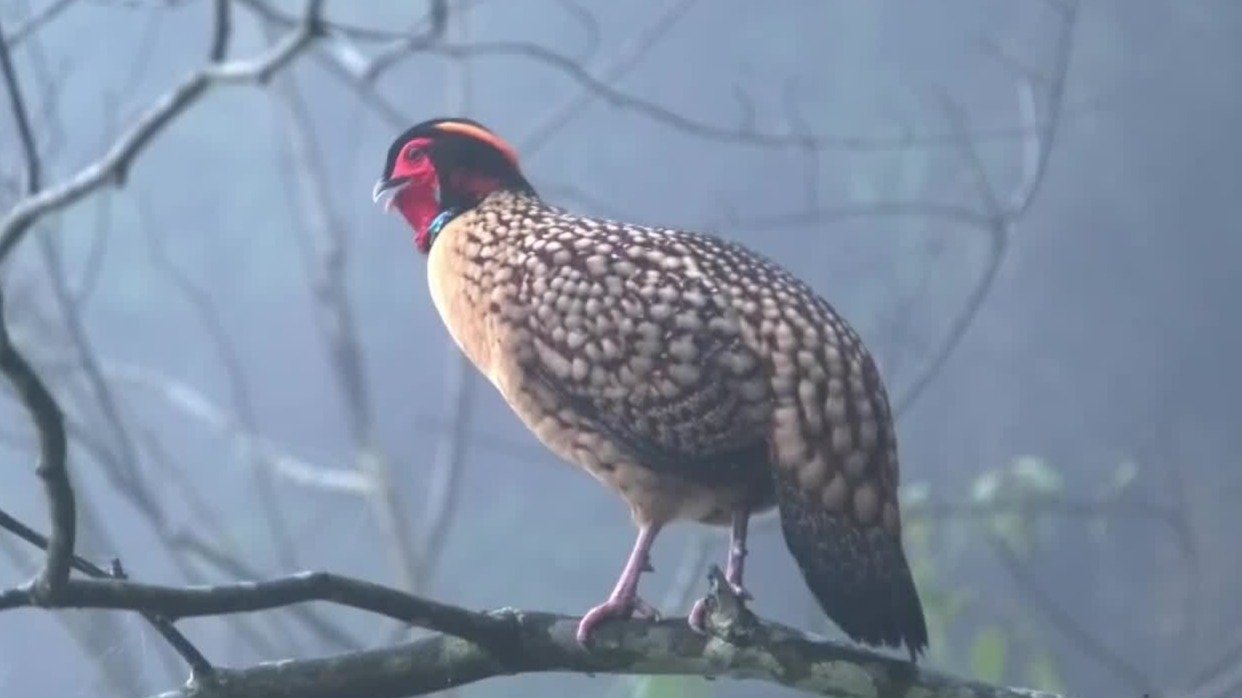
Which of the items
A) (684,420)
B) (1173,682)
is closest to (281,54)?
(684,420)

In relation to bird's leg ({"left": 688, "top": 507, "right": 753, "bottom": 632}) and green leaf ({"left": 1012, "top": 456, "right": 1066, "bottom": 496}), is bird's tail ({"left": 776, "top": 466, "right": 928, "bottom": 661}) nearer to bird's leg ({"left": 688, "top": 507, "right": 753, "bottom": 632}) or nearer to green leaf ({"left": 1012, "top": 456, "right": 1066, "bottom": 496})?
bird's leg ({"left": 688, "top": 507, "right": 753, "bottom": 632})

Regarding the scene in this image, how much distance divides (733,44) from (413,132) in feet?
5.35

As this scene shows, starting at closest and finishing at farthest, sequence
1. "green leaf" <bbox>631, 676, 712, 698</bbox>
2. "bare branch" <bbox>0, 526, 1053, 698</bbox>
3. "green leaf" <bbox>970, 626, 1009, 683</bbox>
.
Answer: "bare branch" <bbox>0, 526, 1053, 698</bbox> < "green leaf" <bbox>631, 676, 712, 698</bbox> < "green leaf" <bbox>970, 626, 1009, 683</bbox>

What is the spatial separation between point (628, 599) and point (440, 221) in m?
0.24

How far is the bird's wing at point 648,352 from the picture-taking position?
92 centimetres

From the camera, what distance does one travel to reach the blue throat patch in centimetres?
103

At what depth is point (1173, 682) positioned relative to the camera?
2.70 m

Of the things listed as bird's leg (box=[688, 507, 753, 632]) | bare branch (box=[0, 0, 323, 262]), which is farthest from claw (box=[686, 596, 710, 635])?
bare branch (box=[0, 0, 323, 262])

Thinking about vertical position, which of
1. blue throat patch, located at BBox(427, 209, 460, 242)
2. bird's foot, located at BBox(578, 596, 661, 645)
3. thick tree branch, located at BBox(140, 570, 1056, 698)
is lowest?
thick tree branch, located at BBox(140, 570, 1056, 698)

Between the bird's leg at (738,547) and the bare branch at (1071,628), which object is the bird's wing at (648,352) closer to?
the bird's leg at (738,547)

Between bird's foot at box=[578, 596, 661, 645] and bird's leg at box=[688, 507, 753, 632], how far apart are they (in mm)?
43

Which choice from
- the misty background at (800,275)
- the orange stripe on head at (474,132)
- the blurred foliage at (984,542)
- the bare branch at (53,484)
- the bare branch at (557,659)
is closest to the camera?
the bare branch at (53,484)

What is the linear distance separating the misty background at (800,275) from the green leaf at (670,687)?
27.4 inches

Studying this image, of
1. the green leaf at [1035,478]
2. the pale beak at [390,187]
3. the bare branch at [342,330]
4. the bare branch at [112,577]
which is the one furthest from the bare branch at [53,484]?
the green leaf at [1035,478]
